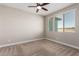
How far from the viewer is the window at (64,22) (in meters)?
2.81

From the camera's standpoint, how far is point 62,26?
110 inches

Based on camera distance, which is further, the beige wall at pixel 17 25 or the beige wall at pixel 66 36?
the beige wall at pixel 17 25

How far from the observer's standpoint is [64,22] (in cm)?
282

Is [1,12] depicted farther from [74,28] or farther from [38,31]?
[74,28]

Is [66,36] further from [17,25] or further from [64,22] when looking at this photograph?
[17,25]

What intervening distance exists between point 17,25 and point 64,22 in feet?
7.01

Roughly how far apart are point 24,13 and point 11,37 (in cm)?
128

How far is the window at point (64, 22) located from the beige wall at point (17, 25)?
21.4 inches

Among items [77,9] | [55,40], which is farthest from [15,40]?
Result: [77,9]

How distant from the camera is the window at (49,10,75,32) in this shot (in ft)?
9.23

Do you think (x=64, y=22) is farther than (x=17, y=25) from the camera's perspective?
No

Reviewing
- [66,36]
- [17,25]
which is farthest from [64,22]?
[17,25]

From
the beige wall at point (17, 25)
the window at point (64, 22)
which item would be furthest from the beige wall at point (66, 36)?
the beige wall at point (17, 25)

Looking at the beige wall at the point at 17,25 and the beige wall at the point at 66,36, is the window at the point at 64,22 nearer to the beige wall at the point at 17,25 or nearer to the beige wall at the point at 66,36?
the beige wall at the point at 66,36
